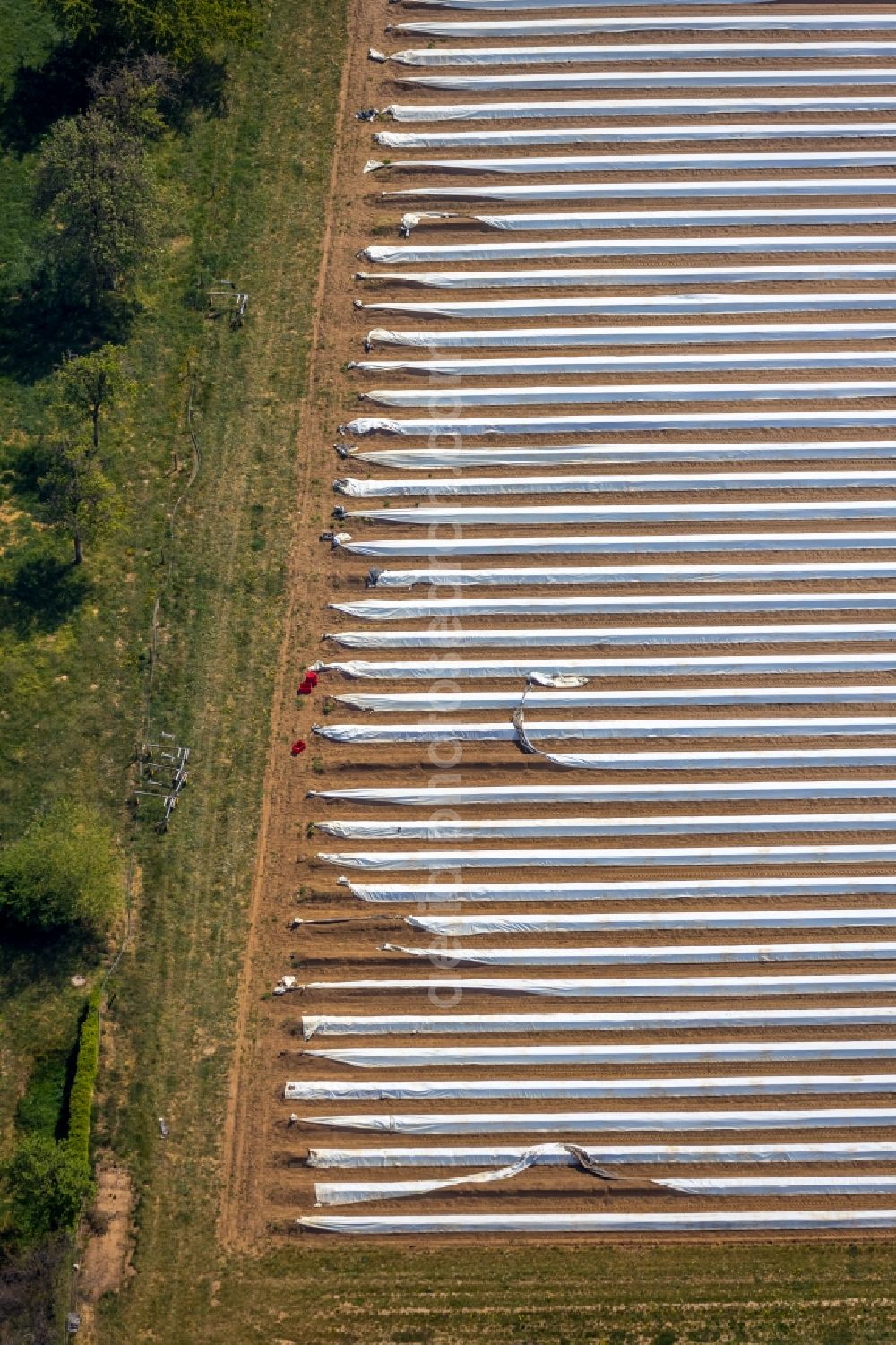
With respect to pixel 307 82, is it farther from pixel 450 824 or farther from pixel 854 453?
pixel 450 824

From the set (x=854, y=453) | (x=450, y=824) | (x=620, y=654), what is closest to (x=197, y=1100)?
(x=450, y=824)

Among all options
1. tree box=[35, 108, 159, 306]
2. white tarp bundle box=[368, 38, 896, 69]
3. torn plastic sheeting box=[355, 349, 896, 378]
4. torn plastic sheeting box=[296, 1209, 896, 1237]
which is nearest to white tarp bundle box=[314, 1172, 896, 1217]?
torn plastic sheeting box=[296, 1209, 896, 1237]

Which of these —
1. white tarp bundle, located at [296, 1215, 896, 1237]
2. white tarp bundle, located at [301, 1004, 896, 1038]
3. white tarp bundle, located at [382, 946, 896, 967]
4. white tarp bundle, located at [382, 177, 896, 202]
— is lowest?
white tarp bundle, located at [296, 1215, 896, 1237]

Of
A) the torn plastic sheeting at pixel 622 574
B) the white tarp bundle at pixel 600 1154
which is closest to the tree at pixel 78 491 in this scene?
the torn plastic sheeting at pixel 622 574

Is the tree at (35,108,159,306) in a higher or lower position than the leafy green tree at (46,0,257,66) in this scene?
lower

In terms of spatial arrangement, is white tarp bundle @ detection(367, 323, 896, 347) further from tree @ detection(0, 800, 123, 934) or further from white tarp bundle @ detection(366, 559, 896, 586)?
tree @ detection(0, 800, 123, 934)

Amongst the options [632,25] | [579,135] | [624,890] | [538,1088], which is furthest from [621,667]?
[632,25]

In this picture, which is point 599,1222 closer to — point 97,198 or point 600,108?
point 97,198
